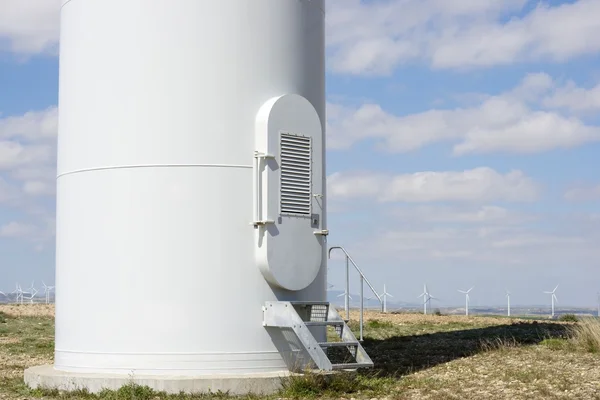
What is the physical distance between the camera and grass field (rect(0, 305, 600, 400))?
13031mm

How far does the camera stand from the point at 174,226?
1371 centimetres

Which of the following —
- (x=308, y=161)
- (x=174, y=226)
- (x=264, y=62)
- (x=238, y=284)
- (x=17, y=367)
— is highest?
(x=264, y=62)

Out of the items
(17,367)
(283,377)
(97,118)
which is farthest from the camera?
(17,367)

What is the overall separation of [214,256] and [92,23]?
4.46 meters

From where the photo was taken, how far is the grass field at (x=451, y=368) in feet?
42.8

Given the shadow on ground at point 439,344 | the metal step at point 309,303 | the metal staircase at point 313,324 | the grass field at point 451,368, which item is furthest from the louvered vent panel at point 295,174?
the shadow on ground at point 439,344

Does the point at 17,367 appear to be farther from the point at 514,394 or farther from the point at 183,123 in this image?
the point at 514,394

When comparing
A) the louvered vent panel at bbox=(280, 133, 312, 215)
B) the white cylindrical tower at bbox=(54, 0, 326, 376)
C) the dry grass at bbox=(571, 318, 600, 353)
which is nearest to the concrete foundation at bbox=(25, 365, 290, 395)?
the white cylindrical tower at bbox=(54, 0, 326, 376)

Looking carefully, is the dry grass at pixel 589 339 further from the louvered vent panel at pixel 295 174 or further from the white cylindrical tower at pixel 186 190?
the louvered vent panel at pixel 295 174

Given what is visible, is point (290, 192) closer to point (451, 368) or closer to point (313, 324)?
point (313, 324)

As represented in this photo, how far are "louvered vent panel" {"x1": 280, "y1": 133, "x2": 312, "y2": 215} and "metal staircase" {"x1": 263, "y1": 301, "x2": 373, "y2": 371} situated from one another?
156 centimetres

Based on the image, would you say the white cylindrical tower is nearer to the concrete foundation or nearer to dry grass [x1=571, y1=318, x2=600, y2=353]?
the concrete foundation

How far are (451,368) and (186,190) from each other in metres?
6.01

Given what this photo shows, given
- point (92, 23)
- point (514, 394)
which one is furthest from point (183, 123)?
point (514, 394)
